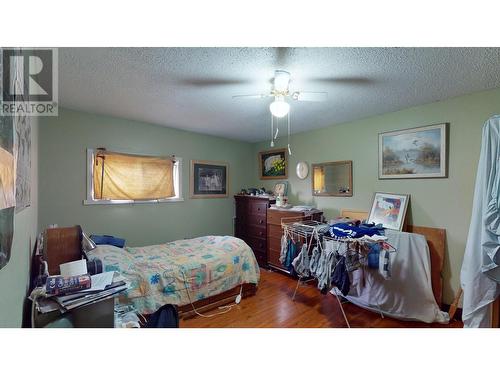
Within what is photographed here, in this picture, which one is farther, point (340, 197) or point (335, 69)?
point (340, 197)

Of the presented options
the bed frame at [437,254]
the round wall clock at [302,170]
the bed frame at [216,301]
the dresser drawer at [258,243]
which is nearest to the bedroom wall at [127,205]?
the dresser drawer at [258,243]

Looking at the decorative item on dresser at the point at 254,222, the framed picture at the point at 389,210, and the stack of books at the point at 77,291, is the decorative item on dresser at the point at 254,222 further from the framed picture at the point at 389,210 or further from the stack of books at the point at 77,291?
the stack of books at the point at 77,291

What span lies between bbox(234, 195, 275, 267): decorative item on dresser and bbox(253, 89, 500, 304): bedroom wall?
3.58ft

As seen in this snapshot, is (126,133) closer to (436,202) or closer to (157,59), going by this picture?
(157,59)

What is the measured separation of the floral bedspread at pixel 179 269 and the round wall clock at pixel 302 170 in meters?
1.64

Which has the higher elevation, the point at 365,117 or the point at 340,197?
the point at 365,117

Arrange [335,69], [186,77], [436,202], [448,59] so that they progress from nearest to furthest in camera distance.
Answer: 1. [448,59]
2. [335,69]
3. [186,77]
4. [436,202]

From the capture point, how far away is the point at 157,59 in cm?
160

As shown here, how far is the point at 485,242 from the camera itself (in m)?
1.75

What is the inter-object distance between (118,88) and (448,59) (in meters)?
2.76

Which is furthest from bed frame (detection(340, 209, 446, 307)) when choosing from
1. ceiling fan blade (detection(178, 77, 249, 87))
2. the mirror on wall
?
ceiling fan blade (detection(178, 77, 249, 87))

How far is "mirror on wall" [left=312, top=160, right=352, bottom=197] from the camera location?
320 centimetres

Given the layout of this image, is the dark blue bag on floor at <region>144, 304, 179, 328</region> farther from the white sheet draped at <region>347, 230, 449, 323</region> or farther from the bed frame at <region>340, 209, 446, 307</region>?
the bed frame at <region>340, 209, 446, 307</region>
